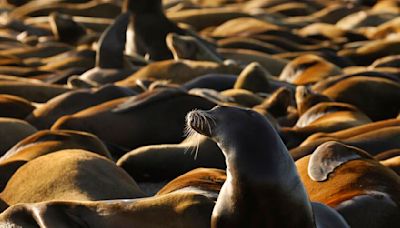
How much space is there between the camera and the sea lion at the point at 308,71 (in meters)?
13.1

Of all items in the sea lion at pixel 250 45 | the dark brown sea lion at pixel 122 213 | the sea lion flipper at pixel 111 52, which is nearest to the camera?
the dark brown sea lion at pixel 122 213

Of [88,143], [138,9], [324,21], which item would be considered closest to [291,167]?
[88,143]

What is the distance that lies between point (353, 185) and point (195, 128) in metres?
1.60

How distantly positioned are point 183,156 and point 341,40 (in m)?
11.9

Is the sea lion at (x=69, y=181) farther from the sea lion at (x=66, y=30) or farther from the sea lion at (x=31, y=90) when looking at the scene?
the sea lion at (x=66, y=30)

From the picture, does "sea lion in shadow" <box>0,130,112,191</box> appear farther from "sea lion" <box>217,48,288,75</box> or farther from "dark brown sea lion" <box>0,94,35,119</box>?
"sea lion" <box>217,48,288,75</box>

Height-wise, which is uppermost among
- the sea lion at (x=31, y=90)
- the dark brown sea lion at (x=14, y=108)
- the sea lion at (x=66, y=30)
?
the dark brown sea lion at (x=14, y=108)

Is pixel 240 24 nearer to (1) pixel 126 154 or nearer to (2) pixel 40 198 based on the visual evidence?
(1) pixel 126 154

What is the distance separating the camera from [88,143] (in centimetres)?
736

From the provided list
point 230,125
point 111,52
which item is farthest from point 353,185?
point 111,52

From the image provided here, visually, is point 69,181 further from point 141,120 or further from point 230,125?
point 141,120

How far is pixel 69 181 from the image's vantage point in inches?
223

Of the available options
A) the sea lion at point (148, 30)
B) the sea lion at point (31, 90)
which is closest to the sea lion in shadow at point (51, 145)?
the sea lion at point (31, 90)

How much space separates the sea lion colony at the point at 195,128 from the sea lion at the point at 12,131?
0.05 ft
